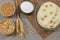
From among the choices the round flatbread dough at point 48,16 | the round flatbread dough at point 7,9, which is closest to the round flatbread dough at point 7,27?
the round flatbread dough at point 7,9

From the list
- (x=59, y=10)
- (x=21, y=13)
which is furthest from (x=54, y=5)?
(x=21, y=13)

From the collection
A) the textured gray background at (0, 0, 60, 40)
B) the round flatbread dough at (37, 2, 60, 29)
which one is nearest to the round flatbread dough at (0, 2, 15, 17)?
the textured gray background at (0, 0, 60, 40)

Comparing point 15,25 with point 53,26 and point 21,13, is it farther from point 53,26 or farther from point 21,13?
point 53,26

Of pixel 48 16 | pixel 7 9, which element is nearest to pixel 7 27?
pixel 7 9

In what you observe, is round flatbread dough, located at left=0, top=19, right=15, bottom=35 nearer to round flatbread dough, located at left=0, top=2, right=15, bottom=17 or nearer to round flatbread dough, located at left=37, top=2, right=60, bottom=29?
round flatbread dough, located at left=0, top=2, right=15, bottom=17

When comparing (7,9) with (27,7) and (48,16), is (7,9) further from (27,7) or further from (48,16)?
(48,16)

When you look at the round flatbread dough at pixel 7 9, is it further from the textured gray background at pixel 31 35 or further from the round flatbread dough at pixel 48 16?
the round flatbread dough at pixel 48 16
